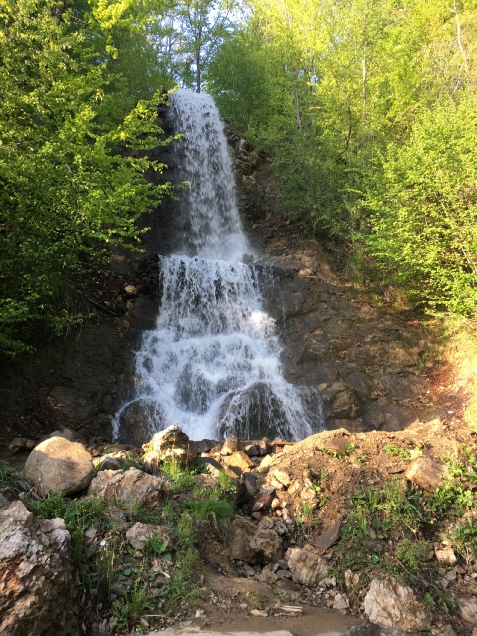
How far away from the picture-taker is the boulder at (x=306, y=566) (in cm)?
382

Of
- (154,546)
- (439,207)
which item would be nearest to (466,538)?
Answer: (154,546)

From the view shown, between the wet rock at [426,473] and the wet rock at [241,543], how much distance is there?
2.17 m

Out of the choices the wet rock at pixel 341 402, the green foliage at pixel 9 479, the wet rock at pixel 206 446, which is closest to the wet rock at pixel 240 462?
the wet rock at pixel 206 446

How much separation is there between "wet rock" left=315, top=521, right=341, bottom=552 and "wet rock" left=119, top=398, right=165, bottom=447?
16.8 feet

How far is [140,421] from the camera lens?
887cm

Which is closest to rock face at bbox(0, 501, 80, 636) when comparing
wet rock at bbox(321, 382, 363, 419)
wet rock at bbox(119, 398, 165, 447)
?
wet rock at bbox(119, 398, 165, 447)

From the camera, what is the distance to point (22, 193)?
6926 millimetres

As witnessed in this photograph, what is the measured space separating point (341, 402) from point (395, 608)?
6.45 m

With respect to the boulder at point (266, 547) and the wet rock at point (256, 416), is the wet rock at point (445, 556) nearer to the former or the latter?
the boulder at point (266, 547)

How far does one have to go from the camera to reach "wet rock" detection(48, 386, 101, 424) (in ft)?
27.9

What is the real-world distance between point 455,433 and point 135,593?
5259mm

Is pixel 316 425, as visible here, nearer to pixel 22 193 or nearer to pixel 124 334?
pixel 124 334

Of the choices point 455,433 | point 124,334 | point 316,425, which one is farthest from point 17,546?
point 124,334

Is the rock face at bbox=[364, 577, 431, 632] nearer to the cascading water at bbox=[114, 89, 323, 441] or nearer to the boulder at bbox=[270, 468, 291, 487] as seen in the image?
the boulder at bbox=[270, 468, 291, 487]
